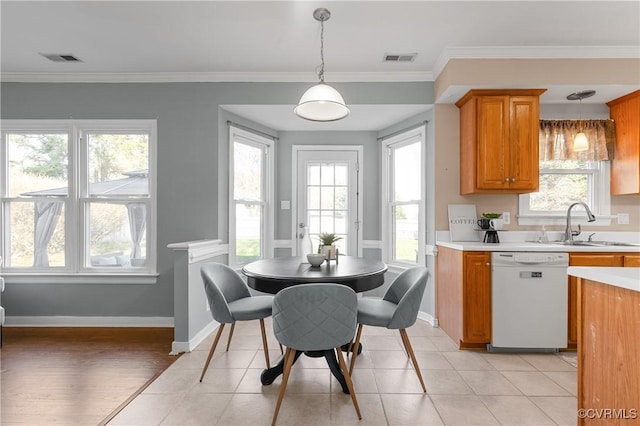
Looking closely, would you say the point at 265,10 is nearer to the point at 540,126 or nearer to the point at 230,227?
the point at 230,227

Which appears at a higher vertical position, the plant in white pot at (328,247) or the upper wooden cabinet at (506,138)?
the upper wooden cabinet at (506,138)

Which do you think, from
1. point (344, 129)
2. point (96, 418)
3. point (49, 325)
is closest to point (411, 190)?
point (344, 129)

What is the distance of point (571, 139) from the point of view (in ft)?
11.2

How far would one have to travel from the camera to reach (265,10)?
7.98ft

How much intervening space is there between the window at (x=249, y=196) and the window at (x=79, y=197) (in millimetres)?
836

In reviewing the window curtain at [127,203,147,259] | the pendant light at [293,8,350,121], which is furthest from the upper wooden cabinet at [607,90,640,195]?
the window curtain at [127,203,147,259]

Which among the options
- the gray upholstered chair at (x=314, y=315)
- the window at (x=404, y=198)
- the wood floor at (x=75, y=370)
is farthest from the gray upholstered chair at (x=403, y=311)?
the wood floor at (x=75, y=370)

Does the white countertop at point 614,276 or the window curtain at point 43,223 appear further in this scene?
the window curtain at point 43,223

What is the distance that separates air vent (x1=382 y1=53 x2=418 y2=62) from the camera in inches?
120

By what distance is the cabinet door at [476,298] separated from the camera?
9.14ft

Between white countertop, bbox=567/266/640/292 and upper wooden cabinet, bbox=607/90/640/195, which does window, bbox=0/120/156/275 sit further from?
upper wooden cabinet, bbox=607/90/640/195

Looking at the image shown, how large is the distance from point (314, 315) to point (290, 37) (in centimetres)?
230

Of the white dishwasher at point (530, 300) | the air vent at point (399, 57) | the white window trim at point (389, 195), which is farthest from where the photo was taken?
the white window trim at point (389, 195)

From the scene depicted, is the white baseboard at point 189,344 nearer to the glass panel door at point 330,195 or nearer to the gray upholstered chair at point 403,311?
the gray upholstered chair at point 403,311
